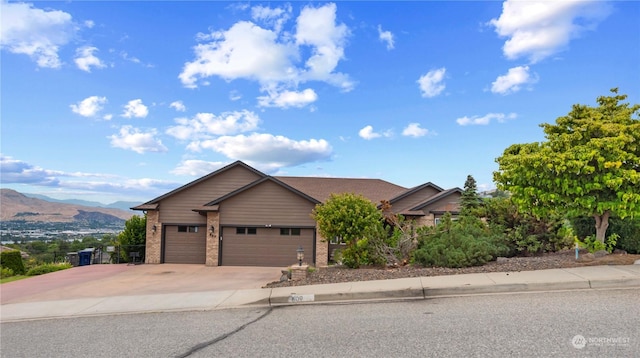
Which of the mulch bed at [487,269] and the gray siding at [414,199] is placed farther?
the gray siding at [414,199]

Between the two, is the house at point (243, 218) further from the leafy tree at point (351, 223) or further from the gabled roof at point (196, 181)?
the leafy tree at point (351, 223)

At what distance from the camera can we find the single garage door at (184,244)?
20859 millimetres

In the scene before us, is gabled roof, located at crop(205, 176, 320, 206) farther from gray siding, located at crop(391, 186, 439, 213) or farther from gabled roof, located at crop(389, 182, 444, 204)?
gray siding, located at crop(391, 186, 439, 213)

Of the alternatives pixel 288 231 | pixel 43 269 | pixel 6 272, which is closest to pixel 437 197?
pixel 288 231

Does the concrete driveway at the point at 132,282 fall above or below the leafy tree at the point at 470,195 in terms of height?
below

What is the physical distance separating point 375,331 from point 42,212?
10449 cm

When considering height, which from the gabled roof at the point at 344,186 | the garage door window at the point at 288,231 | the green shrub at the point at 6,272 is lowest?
the green shrub at the point at 6,272

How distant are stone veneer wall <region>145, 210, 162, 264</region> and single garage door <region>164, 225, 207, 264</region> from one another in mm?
351

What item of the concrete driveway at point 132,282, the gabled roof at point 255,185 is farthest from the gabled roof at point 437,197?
the concrete driveway at point 132,282

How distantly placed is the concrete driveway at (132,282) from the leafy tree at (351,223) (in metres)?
2.84

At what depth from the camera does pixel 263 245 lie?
19.7 metres

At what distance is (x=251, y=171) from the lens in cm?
2173

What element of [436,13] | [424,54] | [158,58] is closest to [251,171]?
[158,58]
